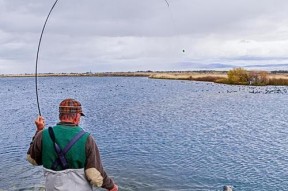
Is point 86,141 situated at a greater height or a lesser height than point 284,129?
greater

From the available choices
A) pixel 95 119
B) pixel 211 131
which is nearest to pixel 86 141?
pixel 211 131

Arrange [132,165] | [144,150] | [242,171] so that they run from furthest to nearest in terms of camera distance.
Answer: [144,150], [132,165], [242,171]

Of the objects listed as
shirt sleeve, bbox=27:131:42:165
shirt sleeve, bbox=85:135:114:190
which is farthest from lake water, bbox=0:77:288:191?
shirt sleeve, bbox=85:135:114:190

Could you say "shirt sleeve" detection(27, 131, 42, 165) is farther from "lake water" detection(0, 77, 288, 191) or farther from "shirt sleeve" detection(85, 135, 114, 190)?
"lake water" detection(0, 77, 288, 191)

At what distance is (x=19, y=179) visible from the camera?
15164 millimetres

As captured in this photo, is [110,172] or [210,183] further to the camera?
[110,172]

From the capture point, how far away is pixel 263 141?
71.8 feet

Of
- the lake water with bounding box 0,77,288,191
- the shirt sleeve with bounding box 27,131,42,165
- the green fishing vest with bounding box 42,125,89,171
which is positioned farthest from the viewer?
the lake water with bounding box 0,77,288,191

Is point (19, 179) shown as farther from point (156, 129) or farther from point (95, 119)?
point (95, 119)

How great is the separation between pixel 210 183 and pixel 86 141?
10.9m

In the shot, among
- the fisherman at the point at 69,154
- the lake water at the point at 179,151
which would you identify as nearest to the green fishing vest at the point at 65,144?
the fisherman at the point at 69,154

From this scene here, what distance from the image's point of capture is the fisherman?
4293 millimetres

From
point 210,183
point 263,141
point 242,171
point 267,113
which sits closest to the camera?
point 210,183

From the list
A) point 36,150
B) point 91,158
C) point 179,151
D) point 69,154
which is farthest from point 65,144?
point 179,151
